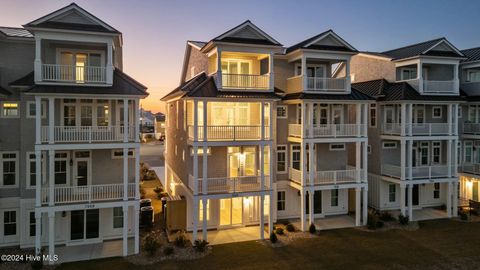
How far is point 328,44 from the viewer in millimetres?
19922

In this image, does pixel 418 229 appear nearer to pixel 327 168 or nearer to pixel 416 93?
pixel 327 168

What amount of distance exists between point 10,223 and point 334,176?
17.6m

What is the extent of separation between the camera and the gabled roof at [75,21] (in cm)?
1493

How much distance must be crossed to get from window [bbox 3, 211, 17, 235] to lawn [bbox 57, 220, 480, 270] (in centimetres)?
437

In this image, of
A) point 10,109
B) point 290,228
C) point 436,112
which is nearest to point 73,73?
point 10,109

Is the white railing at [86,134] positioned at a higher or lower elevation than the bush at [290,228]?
higher

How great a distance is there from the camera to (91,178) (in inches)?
672

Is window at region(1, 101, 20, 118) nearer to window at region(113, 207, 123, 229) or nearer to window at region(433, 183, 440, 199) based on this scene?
window at region(113, 207, 123, 229)

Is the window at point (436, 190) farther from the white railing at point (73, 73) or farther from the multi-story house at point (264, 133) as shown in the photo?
the white railing at point (73, 73)

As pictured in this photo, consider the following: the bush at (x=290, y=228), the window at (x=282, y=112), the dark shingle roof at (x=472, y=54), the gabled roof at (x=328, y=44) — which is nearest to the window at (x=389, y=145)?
the gabled roof at (x=328, y=44)

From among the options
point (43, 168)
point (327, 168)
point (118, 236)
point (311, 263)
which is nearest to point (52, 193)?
point (43, 168)

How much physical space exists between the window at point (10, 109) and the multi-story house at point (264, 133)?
821 cm

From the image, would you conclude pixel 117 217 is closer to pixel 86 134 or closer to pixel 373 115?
pixel 86 134

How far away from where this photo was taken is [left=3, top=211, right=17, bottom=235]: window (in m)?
16.3
